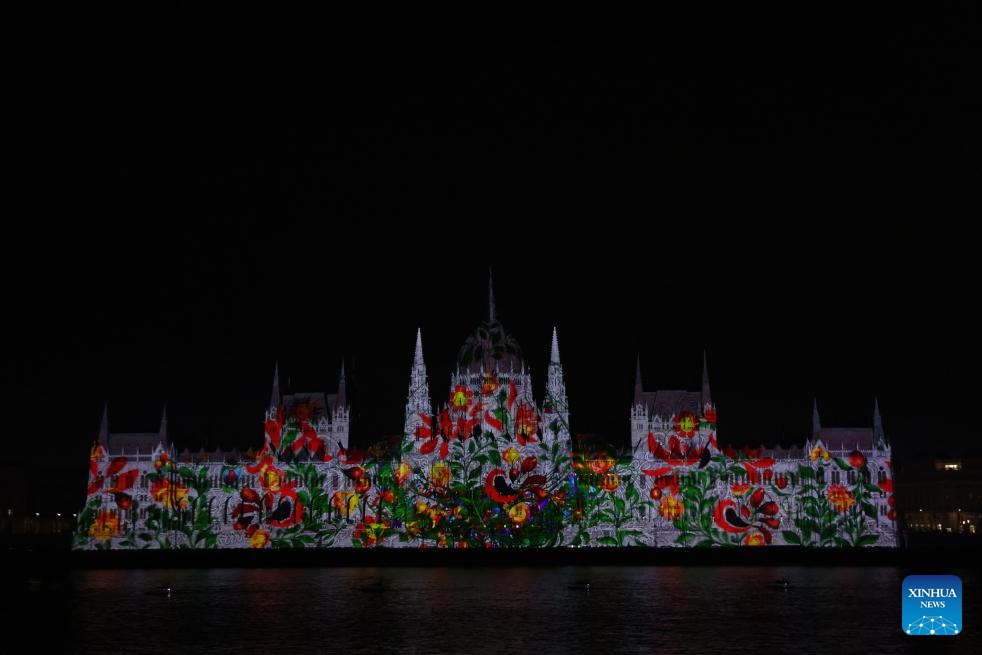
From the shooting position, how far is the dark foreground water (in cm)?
3694

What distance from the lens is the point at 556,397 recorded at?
10344 cm

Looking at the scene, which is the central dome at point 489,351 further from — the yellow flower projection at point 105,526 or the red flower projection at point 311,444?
the yellow flower projection at point 105,526

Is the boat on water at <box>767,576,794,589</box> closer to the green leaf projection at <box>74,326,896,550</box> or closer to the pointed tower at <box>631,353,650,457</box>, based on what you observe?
the green leaf projection at <box>74,326,896,550</box>

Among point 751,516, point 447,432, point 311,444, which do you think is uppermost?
point 447,432

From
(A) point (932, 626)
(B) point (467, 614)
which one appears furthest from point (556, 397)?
(A) point (932, 626)

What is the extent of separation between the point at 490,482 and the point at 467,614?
4264 centimetres

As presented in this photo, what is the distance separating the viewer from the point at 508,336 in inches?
4257

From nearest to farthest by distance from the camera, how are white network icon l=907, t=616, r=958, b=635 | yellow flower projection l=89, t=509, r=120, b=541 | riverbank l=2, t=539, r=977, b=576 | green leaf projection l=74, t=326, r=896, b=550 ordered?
white network icon l=907, t=616, r=958, b=635
riverbank l=2, t=539, r=977, b=576
green leaf projection l=74, t=326, r=896, b=550
yellow flower projection l=89, t=509, r=120, b=541

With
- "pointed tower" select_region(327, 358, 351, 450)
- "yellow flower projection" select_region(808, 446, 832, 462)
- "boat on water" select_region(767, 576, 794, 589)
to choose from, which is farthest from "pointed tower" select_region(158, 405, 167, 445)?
"boat on water" select_region(767, 576, 794, 589)

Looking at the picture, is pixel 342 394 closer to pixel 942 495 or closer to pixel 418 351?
pixel 418 351

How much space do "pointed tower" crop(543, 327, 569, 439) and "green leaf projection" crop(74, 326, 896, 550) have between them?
0.14 meters

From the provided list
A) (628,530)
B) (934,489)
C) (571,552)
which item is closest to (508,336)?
(628,530)

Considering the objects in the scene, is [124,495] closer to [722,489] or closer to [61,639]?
[722,489]

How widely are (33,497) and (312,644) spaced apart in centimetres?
14301
